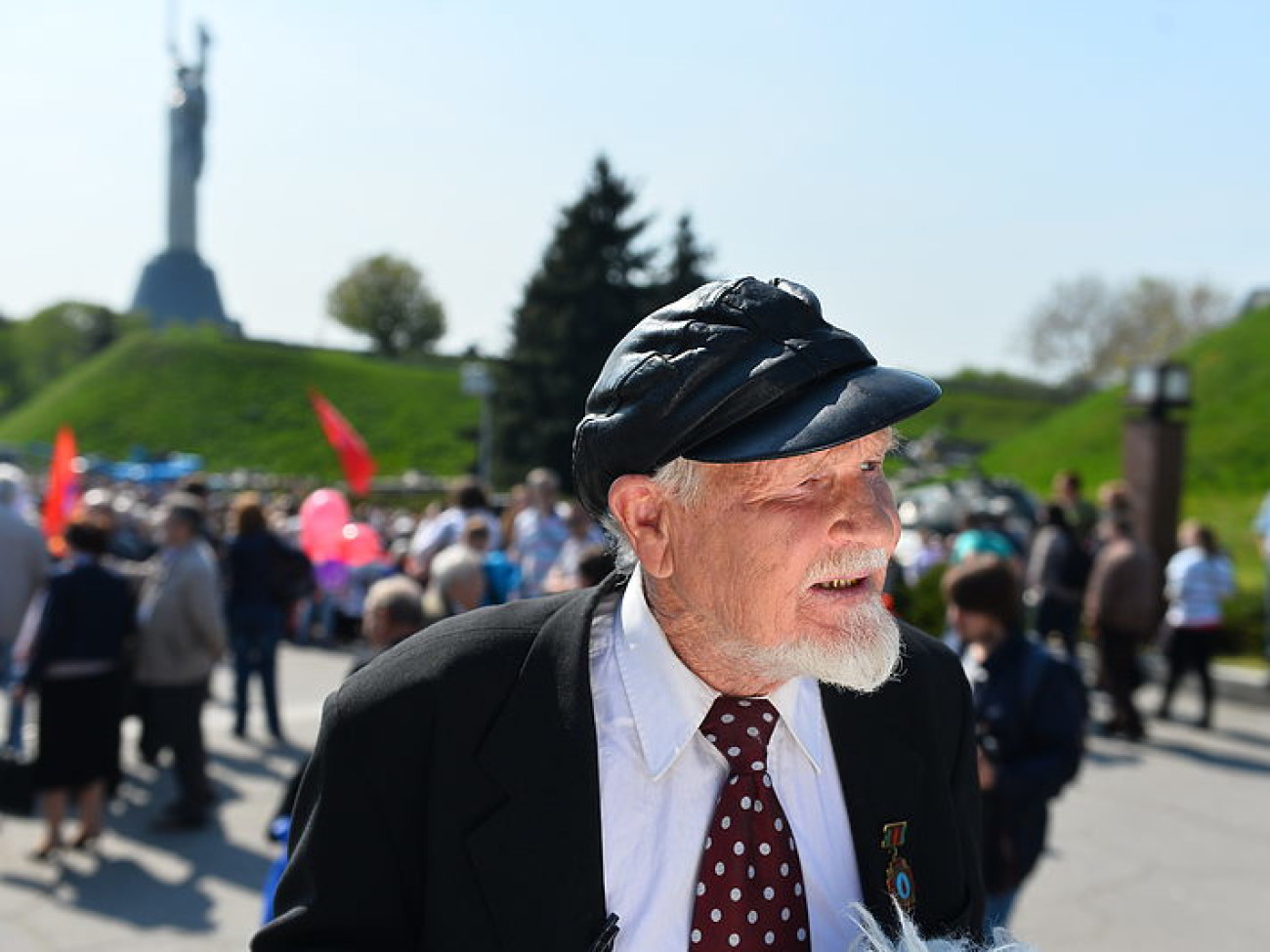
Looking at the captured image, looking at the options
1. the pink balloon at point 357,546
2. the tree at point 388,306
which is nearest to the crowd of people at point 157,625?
the pink balloon at point 357,546

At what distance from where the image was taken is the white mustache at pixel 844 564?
1561mm

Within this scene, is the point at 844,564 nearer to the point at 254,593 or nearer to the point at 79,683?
the point at 79,683

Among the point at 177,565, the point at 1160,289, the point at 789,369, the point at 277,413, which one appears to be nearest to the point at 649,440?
the point at 789,369

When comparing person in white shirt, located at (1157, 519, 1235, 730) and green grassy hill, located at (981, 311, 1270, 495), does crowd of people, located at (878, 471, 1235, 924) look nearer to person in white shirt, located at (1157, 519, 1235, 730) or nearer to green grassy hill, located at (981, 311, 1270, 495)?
person in white shirt, located at (1157, 519, 1235, 730)

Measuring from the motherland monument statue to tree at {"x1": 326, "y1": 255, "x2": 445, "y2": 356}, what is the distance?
11.2 meters

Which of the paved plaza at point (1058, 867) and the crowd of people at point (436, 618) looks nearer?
the crowd of people at point (436, 618)

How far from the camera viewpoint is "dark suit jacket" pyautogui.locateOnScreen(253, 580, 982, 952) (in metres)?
1.55

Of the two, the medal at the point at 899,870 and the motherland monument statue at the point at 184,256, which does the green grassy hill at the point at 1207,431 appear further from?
the motherland monument statue at the point at 184,256

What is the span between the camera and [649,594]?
176cm

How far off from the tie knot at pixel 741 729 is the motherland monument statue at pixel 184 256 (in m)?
84.2

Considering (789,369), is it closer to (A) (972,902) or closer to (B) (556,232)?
(A) (972,902)

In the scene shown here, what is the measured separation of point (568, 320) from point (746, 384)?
31986mm

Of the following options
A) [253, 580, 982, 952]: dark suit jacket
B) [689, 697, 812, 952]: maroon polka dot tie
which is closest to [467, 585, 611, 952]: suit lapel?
[253, 580, 982, 952]: dark suit jacket

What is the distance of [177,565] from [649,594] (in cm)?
562
